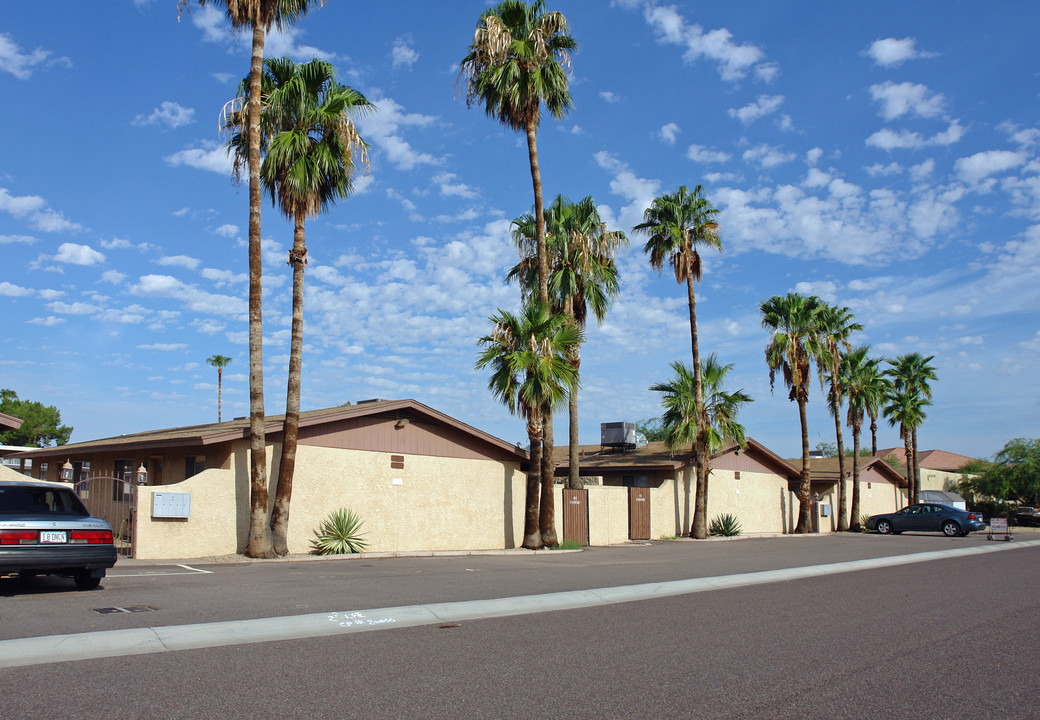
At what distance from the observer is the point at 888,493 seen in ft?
172

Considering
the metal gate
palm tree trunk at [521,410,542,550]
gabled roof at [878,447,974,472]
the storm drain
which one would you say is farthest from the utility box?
gabled roof at [878,447,974,472]

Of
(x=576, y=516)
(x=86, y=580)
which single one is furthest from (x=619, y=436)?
(x=86, y=580)

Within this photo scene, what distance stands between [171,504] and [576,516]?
13.2 meters

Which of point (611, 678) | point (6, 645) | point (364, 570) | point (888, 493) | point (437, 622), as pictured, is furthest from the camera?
point (888, 493)

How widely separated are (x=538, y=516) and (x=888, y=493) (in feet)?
124

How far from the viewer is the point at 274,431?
62.3 feet

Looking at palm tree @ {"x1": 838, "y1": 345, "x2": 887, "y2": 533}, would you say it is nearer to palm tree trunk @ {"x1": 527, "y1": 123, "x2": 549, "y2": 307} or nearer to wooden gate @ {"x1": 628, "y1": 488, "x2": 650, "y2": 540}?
wooden gate @ {"x1": 628, "y1": 488, "x2": 650, "y2": 540}

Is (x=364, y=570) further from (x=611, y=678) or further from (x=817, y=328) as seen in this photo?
(x=817, y=328)

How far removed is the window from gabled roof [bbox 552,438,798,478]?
13.2m

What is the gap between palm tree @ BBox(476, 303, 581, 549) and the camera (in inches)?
868

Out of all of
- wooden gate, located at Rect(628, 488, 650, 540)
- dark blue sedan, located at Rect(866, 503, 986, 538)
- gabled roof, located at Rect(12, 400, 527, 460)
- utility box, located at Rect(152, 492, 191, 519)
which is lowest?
dark blue sedan, located at Rect(866, 503, 986, 538)

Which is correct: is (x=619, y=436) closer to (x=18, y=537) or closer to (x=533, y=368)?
(x=533, y=368)

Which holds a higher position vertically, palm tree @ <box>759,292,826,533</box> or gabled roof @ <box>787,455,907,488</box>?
palm tree @ <box>759,292,826,533</box>

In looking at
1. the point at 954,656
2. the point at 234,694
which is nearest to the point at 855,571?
the point at 954,656
